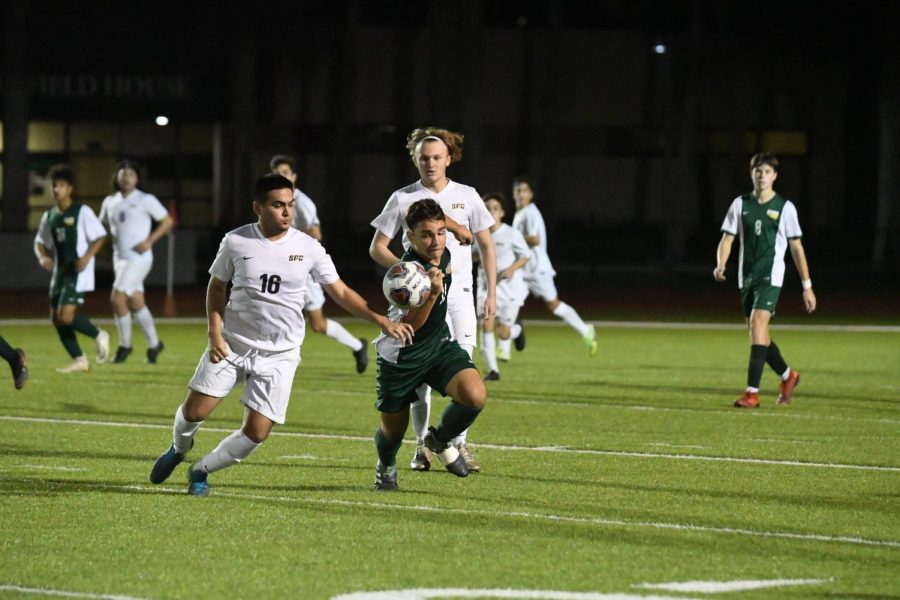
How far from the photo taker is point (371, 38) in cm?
5347

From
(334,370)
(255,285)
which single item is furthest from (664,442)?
(334,370)

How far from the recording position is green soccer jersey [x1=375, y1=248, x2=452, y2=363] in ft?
31.3

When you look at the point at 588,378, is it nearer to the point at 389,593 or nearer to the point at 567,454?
the point at 567,454

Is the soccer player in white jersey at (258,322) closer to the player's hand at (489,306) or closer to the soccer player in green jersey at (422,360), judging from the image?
the soccer player in green jersey at (422,360)

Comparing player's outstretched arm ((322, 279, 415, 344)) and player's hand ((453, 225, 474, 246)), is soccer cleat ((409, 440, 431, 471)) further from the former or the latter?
player's outstretched arm ((322, 279, 415, 344))

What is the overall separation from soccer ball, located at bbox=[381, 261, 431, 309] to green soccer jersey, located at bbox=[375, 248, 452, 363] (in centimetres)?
20

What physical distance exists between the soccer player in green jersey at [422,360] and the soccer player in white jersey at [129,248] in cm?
1005

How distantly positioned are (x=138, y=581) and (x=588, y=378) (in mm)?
11538

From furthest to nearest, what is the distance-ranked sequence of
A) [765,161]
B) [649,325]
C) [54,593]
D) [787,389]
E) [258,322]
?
[649,325]
[787,389]
[765,161]
[258,322]
[54,593]

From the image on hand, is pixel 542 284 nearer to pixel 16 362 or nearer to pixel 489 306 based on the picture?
pixel 16 362

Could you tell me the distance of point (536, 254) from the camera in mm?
20984

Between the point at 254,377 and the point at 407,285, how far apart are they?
0.94 metres

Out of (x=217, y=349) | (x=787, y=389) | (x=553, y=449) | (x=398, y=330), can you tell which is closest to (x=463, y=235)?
(x=398, y=330)

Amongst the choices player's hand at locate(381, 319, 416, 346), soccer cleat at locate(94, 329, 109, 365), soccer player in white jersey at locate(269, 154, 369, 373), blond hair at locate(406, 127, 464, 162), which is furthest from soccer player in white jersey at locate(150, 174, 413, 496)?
soccer cleat at locate(94, 329, 109, 365)
